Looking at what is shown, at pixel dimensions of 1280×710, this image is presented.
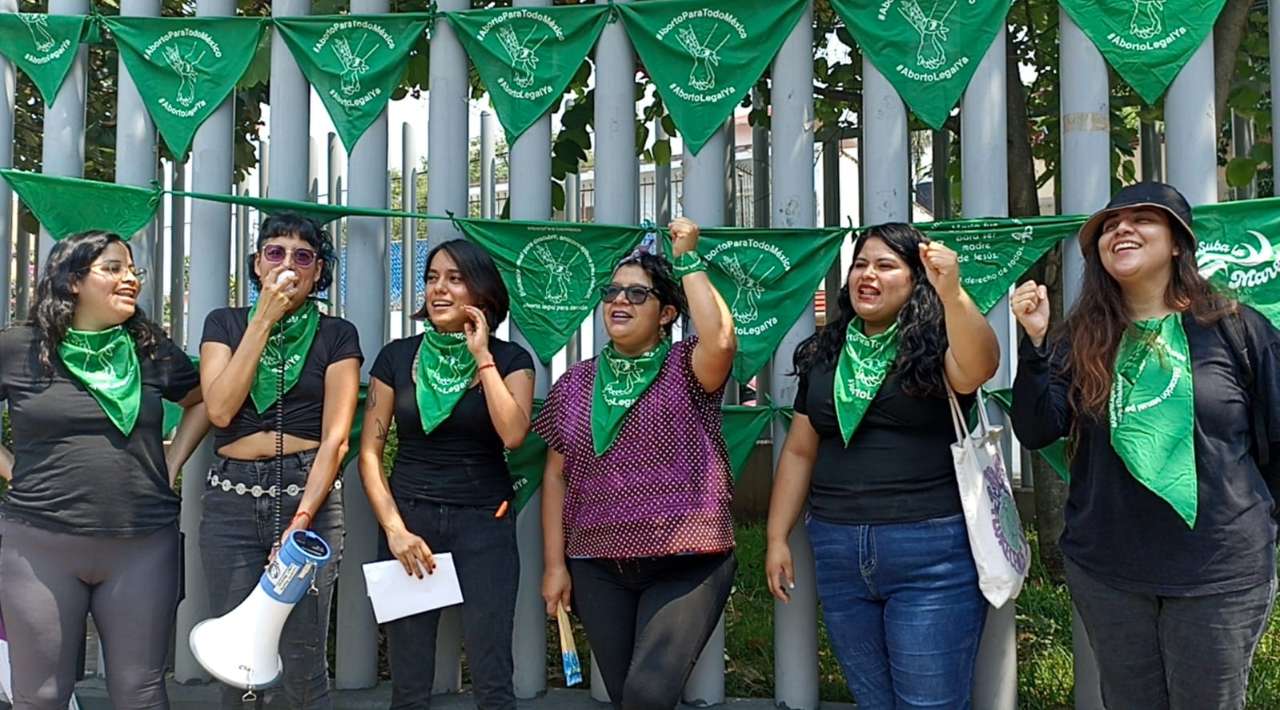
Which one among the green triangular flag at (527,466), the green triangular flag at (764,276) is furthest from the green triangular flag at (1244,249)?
the green triangular flag at (527,466)

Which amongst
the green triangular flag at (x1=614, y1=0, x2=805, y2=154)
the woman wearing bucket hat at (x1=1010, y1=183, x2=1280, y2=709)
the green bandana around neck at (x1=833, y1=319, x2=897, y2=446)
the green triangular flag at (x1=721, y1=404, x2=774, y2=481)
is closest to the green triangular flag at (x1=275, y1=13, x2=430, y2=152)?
the green triangular flag at (x1=614, y1=0, x2=805, y2=154)

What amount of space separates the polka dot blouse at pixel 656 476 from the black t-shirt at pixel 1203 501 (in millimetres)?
1054

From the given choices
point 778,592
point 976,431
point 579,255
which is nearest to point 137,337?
point 579,255

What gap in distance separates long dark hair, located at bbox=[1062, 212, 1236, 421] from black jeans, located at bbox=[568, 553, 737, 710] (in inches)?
50.0

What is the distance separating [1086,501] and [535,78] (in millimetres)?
2756

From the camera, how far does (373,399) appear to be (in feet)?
12.7

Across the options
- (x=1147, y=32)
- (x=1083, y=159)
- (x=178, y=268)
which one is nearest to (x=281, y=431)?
(x=1083, y=159)

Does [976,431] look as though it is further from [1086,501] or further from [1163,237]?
[1163,237]

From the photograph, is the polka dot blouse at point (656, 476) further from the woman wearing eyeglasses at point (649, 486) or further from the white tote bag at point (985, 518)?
the white tote bag at point (985, 518)

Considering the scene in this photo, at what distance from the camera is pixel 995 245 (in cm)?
410

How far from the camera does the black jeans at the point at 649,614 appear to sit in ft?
11.1

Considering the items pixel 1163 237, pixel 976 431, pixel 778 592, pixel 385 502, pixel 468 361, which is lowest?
pixel 778 592

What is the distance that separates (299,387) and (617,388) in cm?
116

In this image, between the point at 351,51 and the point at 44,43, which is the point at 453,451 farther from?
the point at 44,43
